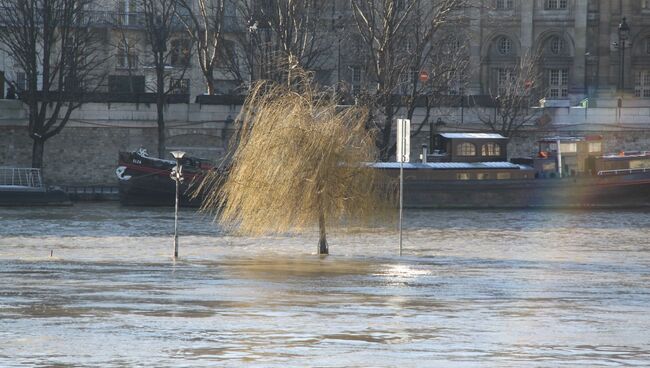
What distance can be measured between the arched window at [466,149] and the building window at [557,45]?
31912 mm

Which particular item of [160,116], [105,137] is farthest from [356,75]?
[105,137]

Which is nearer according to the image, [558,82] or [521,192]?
[521,192]

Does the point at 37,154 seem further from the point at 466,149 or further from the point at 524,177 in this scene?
the point at 524,177

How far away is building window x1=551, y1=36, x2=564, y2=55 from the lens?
99.7 meters

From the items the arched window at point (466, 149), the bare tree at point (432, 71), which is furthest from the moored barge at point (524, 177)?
the bare tree at point (432, 71)

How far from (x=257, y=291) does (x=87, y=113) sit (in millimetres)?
50526

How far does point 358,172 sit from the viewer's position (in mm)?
39312

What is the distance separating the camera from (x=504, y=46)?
10012cm

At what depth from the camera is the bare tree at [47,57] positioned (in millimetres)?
75562

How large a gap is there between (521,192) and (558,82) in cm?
3165

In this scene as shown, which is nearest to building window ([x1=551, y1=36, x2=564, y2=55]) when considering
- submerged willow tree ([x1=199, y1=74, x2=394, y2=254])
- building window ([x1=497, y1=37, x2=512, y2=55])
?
building window ([x1=497, y1=37, x2=512, y2=55])

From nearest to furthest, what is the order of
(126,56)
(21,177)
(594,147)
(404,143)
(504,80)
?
(404,143) → (594,147) → (21,177) → (126,56) → (504,80)

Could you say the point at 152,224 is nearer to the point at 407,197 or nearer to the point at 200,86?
the point at 407,197

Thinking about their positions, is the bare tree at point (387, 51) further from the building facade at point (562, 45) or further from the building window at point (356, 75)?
the building facade at point (562, 45)
